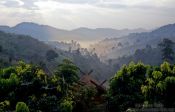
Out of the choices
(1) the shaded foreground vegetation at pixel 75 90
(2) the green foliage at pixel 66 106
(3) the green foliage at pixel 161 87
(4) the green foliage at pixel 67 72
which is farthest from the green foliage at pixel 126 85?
(2) the green foliage at pixel 66 106

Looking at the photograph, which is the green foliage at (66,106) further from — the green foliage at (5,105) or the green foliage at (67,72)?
the green foliage at (67,72)

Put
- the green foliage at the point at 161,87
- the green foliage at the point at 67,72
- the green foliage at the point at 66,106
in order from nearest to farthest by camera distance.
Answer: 1. the green foliage at the point at 66,106
2. the green foliage at the point at 161,87
3. the green foliage at the point at 67,72

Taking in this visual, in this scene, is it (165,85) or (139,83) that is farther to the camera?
(139,83)

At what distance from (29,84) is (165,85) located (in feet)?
38.5

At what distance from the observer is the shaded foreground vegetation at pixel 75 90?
32.1 meters

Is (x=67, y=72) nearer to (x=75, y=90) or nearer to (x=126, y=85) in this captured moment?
(x=75, y=90)

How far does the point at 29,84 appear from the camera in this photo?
3303cm

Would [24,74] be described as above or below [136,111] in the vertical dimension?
above

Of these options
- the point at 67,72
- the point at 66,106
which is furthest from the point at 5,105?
the point at 67,72

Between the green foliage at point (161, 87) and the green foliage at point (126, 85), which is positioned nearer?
the green foliage at point (161, 87)

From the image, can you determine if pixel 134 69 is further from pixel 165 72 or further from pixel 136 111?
pixel 136 111

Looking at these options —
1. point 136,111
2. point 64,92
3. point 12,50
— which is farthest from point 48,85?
point 12,50

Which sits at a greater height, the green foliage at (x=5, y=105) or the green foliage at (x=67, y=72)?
the green foliage at (x=67, y=72)

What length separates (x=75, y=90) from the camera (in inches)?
1624
